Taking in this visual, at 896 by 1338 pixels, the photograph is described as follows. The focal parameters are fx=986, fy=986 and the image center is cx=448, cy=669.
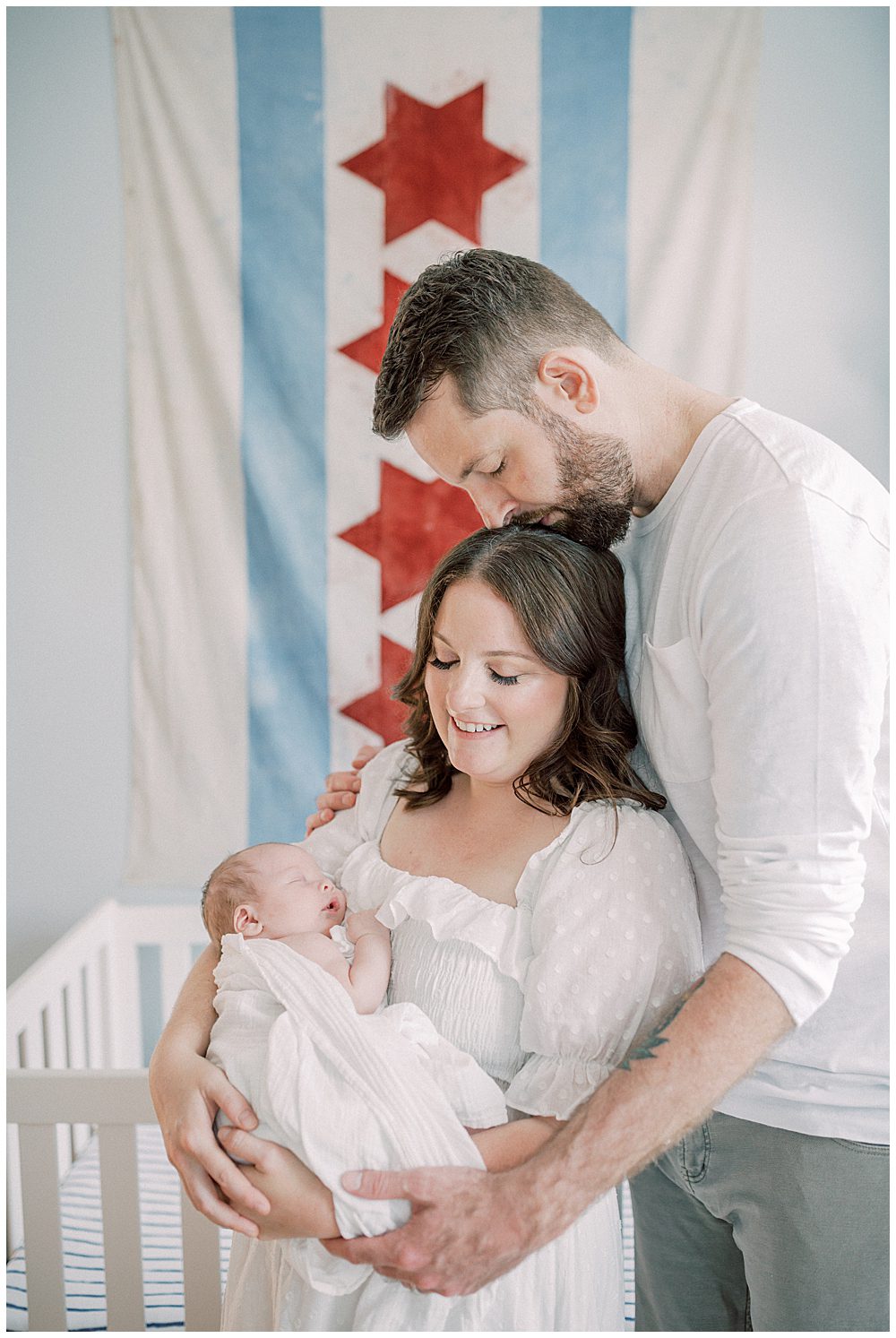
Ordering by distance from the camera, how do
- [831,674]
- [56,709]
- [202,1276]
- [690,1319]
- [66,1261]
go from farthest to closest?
[56,709] < [66,1261] < [202,1276] < [690,1319] < [831,674]

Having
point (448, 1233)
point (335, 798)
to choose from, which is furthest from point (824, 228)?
point (448, 1233)

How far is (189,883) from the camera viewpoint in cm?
239

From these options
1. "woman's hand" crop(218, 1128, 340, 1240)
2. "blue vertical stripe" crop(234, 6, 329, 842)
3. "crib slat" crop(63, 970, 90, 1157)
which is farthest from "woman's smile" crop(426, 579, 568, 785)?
"crib slat" crop(63, 970, 90, 1157)

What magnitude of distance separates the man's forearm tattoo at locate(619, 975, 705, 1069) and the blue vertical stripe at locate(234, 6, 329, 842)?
4.99ft

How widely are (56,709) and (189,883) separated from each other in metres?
0.53

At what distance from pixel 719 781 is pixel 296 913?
1.79ft

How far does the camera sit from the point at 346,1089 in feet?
3.14

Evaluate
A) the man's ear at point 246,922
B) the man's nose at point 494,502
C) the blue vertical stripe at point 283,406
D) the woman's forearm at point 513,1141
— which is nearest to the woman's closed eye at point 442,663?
the man's nose at point 494,502

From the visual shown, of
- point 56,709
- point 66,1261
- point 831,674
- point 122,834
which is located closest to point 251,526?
point 56,709

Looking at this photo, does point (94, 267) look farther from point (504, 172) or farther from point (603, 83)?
point (603, 83)

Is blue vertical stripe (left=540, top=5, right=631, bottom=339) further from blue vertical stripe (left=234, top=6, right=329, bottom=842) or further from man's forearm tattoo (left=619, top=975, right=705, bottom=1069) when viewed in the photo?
man's forearm tattoo (left=619, top=975, right=705, bottom=1069)

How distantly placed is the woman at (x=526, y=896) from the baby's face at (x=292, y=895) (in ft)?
0.11

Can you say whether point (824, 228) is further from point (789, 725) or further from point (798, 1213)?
point (798, 1213)

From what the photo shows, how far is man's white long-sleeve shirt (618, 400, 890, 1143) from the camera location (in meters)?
0.87
